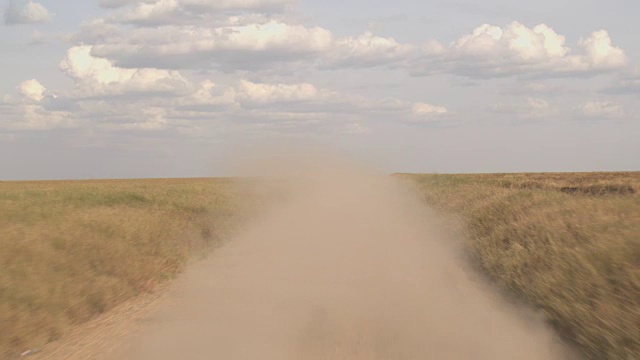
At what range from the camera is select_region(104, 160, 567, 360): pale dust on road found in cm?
653

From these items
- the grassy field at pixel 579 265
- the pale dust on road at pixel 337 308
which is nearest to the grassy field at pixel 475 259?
the grassy field at pixel 579 265

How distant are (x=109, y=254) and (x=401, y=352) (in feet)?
21.6

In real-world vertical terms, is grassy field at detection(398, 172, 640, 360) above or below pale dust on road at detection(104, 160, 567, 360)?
above

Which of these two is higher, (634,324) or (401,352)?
(634,324)

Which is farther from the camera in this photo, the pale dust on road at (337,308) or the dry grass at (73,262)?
the dry grass at (73,262)

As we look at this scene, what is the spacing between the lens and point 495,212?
55.3 feet

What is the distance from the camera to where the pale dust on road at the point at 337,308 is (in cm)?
653

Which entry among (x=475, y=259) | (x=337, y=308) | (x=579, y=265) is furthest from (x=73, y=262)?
(x=475, y=259)

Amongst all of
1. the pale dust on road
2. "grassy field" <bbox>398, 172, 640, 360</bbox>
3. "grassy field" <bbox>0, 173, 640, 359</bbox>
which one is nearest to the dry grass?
"grassy field" <bbox>0, 173, 640, 359</bbox>

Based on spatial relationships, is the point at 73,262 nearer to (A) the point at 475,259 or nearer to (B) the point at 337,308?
(B) the point at 337,308

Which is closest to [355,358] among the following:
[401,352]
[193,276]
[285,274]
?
[401,352]

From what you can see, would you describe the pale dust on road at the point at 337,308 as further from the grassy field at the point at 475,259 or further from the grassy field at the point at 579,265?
the grassy field at the point at 475,259

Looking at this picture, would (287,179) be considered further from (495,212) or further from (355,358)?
(355,358)

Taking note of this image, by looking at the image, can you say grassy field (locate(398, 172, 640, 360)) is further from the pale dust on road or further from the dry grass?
the dry grass
